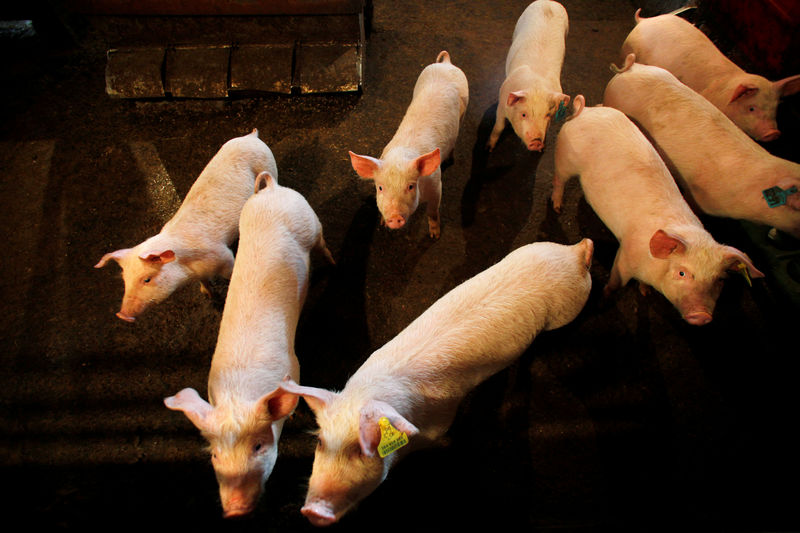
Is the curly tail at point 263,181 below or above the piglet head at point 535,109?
below

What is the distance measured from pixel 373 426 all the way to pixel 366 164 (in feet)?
6.71

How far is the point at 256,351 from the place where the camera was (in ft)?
8.29

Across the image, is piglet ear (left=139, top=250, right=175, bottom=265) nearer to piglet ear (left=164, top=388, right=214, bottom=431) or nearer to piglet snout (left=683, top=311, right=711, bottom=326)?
piglet ear (left=164, top=388, right=214, bottom=431)

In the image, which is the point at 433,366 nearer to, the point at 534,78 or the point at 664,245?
the point at 664,245

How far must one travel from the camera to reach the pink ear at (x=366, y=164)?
306 centimetres

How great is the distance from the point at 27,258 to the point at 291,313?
3348 mm

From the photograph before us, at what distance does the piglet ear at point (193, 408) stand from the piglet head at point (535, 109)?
11.3 ft

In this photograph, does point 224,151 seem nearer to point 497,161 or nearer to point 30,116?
point 497,161

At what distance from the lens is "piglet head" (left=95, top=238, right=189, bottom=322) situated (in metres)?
2.92

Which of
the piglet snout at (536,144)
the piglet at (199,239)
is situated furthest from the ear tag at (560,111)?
the piglet at (199,239)

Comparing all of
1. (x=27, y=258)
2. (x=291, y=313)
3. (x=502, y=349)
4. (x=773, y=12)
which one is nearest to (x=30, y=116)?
(x=27, y=258)

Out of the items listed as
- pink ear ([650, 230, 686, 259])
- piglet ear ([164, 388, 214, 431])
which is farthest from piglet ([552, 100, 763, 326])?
piglet ear ([164, 388, 214, 431])

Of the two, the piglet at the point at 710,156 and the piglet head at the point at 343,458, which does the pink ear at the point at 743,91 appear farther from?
the piglet head at the point at 343,458

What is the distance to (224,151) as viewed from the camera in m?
3.65
